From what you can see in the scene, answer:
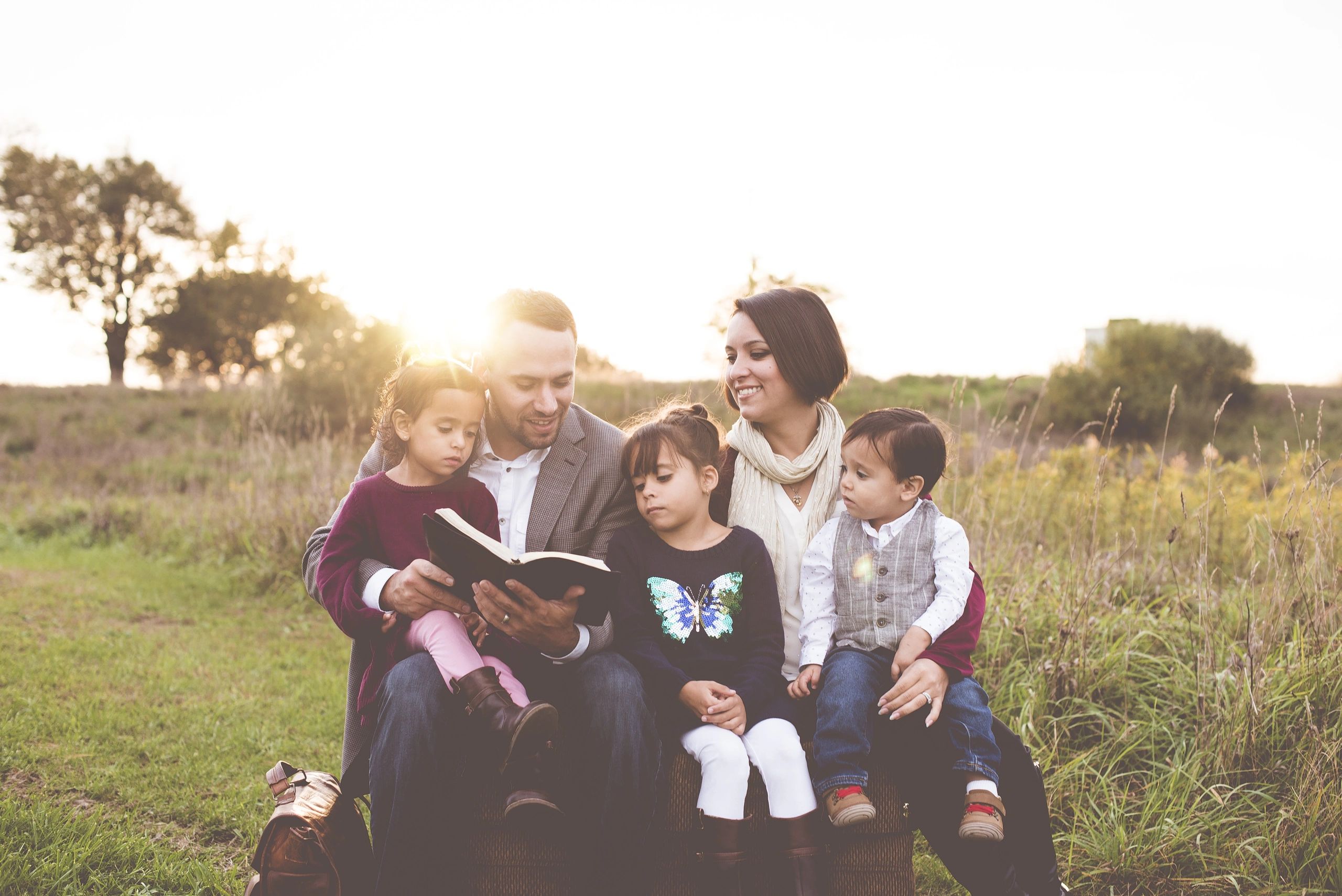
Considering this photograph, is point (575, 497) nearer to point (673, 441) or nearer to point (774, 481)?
point (673, 441)

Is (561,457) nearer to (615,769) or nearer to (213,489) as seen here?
(615,769)

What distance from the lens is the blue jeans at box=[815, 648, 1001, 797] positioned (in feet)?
7.61

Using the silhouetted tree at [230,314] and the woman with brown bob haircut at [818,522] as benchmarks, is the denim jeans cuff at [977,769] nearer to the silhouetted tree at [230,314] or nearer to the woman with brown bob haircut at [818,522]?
the woman with brown bob haircut at [818,522]

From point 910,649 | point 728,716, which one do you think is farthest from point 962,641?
point 728,716

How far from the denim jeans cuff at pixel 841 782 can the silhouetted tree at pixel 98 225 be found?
2806 cm

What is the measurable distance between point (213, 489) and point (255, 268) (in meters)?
20.1

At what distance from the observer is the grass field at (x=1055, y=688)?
3.00 metres

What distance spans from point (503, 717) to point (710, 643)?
2.17ft

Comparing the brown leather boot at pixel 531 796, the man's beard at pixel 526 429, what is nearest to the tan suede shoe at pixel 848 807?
the brown leather boot at pixel 531 796

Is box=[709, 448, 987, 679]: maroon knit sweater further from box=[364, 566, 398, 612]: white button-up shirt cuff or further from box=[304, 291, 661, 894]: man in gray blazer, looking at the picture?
box=[364, 566, 398, 612]: white button-up shirt cuff

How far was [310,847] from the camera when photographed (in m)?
2.26

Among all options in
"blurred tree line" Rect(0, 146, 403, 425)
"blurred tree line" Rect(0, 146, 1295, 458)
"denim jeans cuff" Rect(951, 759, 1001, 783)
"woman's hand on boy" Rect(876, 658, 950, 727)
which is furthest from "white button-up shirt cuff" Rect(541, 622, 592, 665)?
"blurred tree line" Rect(0, 146, 403, 425)

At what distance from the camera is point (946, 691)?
2.51m

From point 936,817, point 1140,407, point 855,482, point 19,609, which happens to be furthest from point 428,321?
point 1140,407
